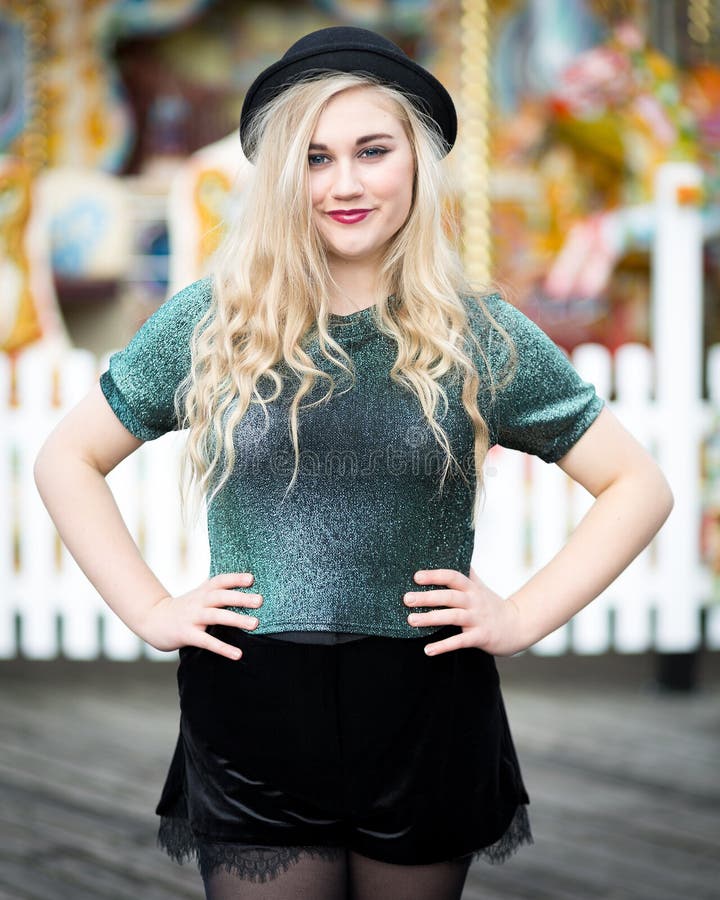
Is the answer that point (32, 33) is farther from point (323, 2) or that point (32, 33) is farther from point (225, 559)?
point (225, 559)

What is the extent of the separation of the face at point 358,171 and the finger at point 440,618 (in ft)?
1.35

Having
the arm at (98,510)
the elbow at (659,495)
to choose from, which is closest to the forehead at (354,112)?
the arm at (98,510)

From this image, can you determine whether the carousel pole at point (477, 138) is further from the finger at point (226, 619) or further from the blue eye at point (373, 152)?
the finger at point (226, 619)

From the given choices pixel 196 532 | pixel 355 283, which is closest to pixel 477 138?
pixel 196 532

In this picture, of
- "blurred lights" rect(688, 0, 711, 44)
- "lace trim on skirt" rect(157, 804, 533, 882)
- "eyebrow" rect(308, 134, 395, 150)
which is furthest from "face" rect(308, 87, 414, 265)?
"blurred lights" rect(688, 0, 711, 44)

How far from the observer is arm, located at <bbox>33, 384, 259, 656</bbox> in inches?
56.5

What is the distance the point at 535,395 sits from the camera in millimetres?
1390

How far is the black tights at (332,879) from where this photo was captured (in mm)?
1318

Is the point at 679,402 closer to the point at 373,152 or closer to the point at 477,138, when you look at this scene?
the point at 477,138

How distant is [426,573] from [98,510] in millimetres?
410

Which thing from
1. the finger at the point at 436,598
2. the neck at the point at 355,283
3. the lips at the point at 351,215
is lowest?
the finger at the point at 436,598

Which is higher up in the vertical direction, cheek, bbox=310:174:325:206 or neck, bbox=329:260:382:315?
cheek, bbox=310:174:325:206

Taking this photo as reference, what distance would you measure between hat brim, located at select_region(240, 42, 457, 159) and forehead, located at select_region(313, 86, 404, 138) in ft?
0.07

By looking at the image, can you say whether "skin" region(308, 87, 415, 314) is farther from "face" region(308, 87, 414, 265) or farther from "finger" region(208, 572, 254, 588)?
"finger" region(208, 572, 254, 588)
